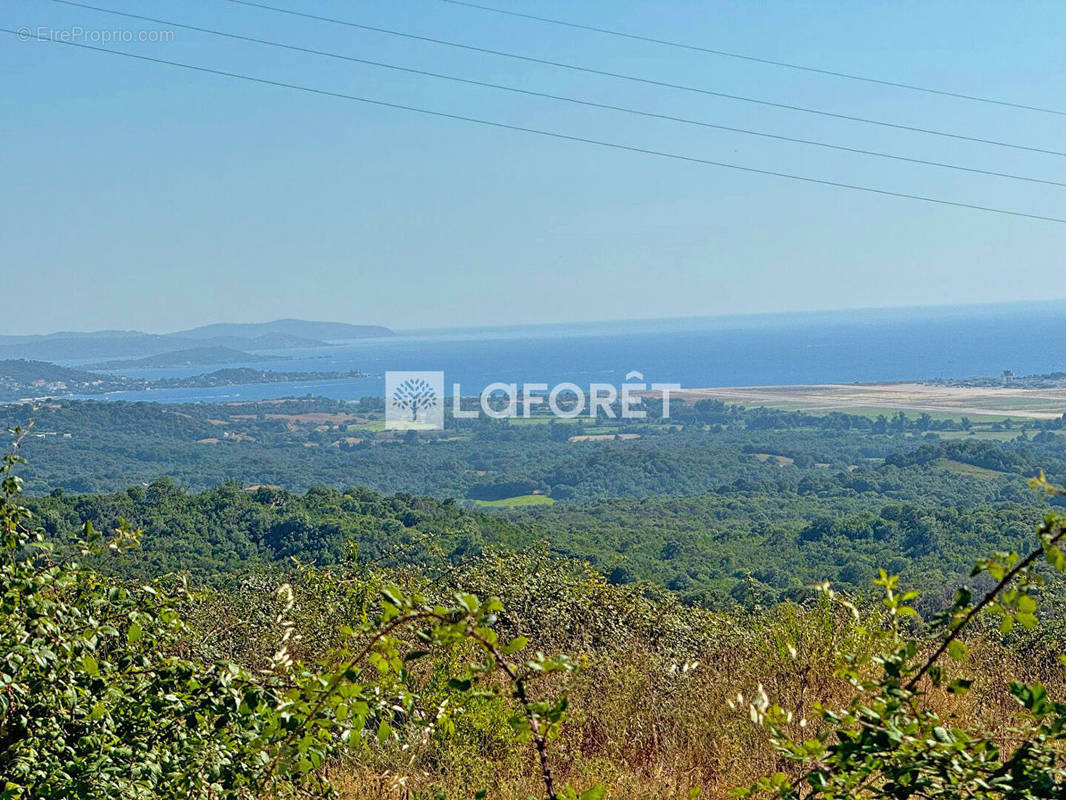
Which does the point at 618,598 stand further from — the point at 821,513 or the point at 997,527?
the point at 821,513

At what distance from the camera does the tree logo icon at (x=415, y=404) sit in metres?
102

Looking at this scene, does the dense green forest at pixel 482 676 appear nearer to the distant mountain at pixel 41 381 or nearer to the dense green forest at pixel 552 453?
the dense green forest at pixel 552 453

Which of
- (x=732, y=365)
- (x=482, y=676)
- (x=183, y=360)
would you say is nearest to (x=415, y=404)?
(x=732, y=365)

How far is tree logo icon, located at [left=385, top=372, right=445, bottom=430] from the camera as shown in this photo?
10157cm

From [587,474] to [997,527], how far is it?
39.1 meters

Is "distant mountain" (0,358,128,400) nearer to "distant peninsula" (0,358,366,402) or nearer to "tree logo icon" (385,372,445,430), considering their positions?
"distant peninsula" (0,358,366,402)

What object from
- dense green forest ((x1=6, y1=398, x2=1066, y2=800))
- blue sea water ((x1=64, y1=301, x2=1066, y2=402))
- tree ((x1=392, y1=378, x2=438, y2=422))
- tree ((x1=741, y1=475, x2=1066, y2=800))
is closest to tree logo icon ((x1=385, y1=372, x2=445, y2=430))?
tree ((x1=392, y1=378, x2=438, y2=422))

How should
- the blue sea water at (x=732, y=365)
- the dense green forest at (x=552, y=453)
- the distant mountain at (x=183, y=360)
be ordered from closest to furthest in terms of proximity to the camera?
the dense green forest at (x=552, y=453)
the blue sea water at (x=732, y=365)
the distant mountain at (x=183, y=360)

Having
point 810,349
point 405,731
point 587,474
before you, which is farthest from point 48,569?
point 810,349

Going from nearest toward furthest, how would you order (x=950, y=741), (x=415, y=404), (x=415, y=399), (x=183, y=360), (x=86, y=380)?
(x=950, y=741), (x=415, y=404), (x=415, y=399), (x=86, y=380), (x=183, y=360)

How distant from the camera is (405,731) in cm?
354

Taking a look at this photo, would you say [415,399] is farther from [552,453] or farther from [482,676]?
[482,676]

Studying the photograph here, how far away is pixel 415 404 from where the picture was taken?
113m

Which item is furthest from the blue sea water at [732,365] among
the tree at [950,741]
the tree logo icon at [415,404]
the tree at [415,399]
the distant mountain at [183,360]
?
the tree at [950,741]
